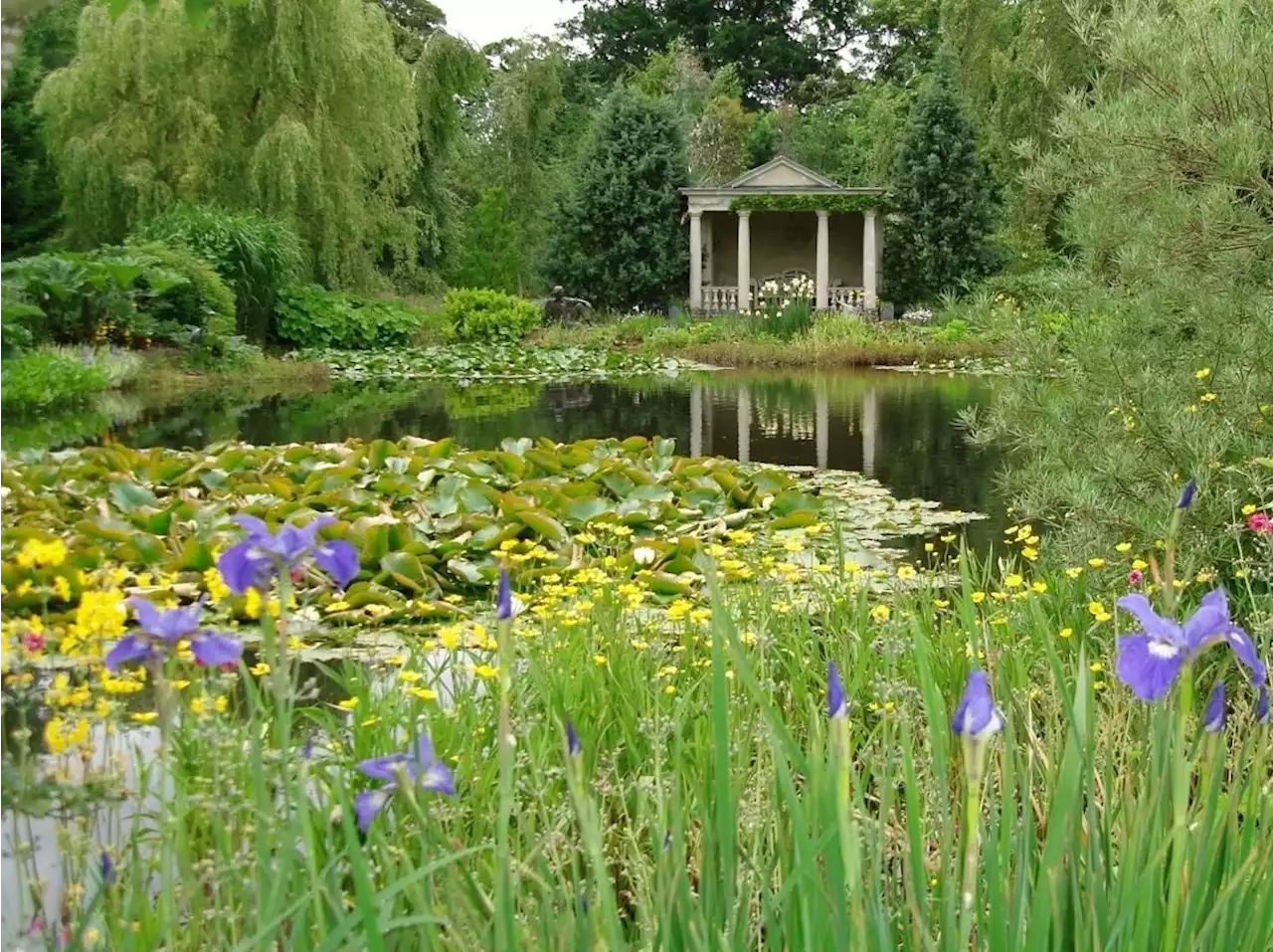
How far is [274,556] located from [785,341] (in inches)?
639

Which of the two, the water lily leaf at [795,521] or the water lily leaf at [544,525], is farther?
the water lily leaf at [795,521]

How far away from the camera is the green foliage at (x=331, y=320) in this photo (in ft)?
51.8

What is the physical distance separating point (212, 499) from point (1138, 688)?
15.5ft

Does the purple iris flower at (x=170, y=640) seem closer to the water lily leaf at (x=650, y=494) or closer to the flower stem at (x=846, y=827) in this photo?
the flower stem at (x=846, y=827)

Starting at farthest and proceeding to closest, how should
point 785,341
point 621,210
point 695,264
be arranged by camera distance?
point 695,264 → point 621,210 → point 785,341

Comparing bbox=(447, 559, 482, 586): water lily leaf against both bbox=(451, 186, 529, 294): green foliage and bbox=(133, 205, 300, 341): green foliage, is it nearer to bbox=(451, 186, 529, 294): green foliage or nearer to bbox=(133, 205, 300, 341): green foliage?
bbox=(133, 205, 300, 341): green foliage

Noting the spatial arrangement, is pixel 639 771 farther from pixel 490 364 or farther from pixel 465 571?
pixel 490 364

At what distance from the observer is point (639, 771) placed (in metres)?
2.23

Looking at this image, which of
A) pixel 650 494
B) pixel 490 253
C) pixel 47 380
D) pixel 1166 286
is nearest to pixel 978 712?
pixel 1166 286

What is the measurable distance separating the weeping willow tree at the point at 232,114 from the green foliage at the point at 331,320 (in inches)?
27.1

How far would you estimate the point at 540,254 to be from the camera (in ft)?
71.6

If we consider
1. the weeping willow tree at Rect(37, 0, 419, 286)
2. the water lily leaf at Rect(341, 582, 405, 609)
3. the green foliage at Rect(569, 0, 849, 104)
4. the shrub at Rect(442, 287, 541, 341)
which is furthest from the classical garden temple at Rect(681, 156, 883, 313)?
the water lily leaf at Rect(341, 582, 405, 609)

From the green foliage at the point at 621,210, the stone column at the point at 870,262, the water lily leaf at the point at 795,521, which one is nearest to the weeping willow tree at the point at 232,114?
the green foliage at the point at 621,210

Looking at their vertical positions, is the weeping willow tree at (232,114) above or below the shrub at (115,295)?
above
